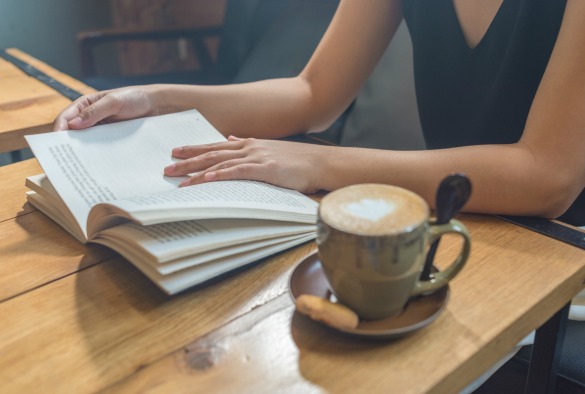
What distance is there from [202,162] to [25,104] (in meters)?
0.65

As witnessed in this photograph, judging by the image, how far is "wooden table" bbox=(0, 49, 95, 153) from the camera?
1.12 m

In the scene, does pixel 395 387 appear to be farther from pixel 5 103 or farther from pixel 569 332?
pixel 5 103

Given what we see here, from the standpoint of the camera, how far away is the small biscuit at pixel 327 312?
513mm

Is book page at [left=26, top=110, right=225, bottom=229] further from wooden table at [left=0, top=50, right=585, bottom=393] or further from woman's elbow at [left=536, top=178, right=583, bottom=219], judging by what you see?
woman's elbow at [left=536, top=178, right=583, bottom=219]

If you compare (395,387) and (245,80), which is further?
(245,80)

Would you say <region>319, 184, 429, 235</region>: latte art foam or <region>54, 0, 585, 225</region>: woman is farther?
<region>54, 0, 585, 225</region>: woman

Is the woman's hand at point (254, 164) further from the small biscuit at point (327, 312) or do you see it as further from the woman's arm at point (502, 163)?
the small biscuit at point (327, 312)

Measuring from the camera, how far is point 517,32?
36.8 inches

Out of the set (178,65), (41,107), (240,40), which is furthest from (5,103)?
(178,65)

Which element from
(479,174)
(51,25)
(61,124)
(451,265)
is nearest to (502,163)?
(479,174)

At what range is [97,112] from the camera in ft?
2.95

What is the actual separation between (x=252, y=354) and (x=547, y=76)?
0.52 meters

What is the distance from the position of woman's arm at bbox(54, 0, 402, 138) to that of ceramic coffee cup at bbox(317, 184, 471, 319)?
53 centimetres

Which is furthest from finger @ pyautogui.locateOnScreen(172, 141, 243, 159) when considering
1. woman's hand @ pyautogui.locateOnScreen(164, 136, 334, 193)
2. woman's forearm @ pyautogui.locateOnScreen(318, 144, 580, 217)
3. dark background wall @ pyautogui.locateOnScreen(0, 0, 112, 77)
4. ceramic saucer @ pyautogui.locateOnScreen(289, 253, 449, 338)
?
dark background wall @ pyautogui.locateOnScreen(0, 0, 112, 77)
